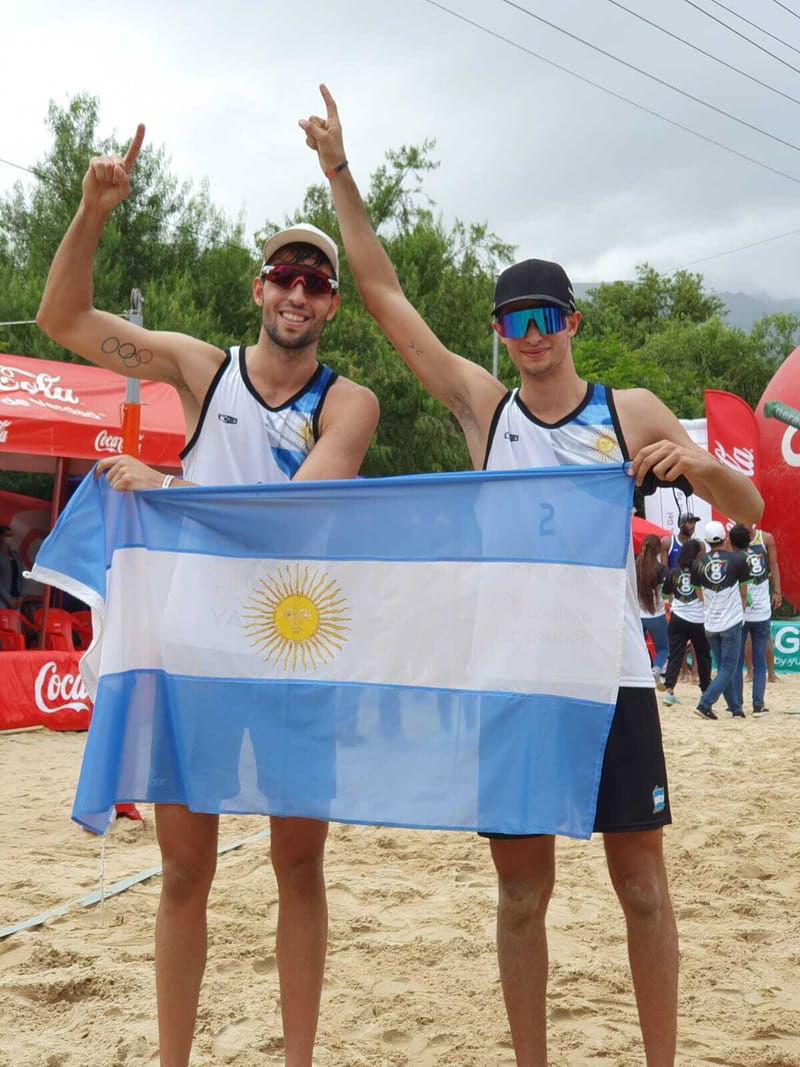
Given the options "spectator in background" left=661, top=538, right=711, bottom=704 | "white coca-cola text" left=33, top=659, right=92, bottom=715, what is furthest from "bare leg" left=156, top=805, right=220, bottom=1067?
"spectator in background" left=661, top=538, right=711, bottom=704

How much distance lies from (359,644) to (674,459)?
94cm

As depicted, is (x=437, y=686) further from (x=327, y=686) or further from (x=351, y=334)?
(x=351, y=334)

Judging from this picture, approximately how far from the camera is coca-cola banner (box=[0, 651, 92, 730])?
9.20 metres

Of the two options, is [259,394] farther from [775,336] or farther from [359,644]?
[775,336]

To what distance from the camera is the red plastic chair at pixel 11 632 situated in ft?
35.3

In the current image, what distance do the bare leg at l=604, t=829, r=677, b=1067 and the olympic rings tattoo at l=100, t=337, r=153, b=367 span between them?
1784mm

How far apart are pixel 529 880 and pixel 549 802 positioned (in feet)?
0.72

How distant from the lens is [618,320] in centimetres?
5019

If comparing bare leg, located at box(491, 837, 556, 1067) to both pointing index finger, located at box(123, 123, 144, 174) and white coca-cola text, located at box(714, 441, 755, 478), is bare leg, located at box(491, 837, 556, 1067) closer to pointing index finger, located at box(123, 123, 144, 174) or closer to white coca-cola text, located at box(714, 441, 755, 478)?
pointing index finger, located at box(123, 123, 144, 174)

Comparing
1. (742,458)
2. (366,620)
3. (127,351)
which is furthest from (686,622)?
(127,351)

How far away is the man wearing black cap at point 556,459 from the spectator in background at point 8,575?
9.42 meters

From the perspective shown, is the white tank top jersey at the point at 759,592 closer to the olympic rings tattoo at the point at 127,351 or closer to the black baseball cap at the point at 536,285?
the black baseball cap at the point at 536,285

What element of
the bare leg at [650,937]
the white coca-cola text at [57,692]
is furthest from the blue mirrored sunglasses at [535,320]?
the white coca-cola text at [57,692]

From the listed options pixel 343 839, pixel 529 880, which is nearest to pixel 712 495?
pixel 529 880
